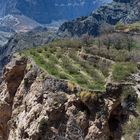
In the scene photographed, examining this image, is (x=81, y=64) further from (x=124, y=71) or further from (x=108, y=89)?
(x=108, y=89)

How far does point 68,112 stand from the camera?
29766 millimetres

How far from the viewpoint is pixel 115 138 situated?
2788 cm

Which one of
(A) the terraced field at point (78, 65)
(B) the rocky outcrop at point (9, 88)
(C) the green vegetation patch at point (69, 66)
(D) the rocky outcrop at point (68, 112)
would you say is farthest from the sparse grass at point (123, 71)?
(B) the rocky outcrop at point (9, 88)

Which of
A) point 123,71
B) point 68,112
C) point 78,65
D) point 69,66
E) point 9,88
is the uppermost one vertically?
point 123,71

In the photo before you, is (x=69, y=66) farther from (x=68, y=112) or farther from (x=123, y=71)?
(x=68, y=112)

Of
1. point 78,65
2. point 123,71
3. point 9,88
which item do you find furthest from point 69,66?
point 123,71

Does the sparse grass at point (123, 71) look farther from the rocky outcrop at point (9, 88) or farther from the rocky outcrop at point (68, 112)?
the rocky outcrop at point (9, 88)

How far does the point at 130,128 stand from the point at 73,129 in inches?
152

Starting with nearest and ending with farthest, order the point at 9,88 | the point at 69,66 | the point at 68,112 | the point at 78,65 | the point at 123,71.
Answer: the point at 68,112
the point at 123,71
the point at 69,66
the point at 78,65
the point at 9,88

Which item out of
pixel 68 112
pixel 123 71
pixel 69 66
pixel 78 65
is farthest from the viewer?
pixel 78 65

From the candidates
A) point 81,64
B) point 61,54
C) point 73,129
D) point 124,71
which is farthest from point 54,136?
point 61,54

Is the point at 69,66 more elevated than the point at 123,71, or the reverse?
the point at 123,71

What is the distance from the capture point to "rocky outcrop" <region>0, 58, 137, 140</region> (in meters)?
28.3

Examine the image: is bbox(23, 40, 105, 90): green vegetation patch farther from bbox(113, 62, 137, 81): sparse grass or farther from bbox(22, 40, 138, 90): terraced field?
bbox(113, 62, 137, 81): sparse grass
